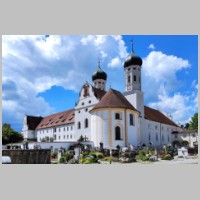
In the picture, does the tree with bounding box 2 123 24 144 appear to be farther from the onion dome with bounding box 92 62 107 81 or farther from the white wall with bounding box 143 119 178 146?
the white wall with bounding box 143 119 178 146

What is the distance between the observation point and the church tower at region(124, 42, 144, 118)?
35594mm

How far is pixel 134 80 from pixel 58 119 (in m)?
18.5

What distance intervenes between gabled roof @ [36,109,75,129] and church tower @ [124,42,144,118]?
38.9 feet

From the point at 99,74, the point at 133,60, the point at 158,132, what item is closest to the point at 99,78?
the point at 99,74

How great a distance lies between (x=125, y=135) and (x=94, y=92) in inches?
363

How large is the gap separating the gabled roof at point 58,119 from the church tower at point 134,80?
11855 millimetres

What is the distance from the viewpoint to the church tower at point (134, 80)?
117 ft

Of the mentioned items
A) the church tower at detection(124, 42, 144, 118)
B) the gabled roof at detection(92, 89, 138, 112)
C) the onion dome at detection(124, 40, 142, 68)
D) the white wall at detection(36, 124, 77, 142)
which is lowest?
the white wall at detection(36, 124, 77, 142)

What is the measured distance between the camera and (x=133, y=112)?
30.4m

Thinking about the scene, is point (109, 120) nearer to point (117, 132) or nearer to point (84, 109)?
point (117, 132)

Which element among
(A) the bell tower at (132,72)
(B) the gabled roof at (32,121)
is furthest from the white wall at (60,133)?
(A) the bell tower at (132,72)

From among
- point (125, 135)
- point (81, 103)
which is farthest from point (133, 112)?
point (81, 103)

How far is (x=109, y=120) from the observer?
93.0 feet

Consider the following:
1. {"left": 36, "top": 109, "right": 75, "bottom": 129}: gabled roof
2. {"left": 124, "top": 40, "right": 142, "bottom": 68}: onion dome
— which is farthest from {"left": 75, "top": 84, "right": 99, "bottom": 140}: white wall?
{"left": 124, "top": 40, "right": 142, "bottom": 68}: onion dome
